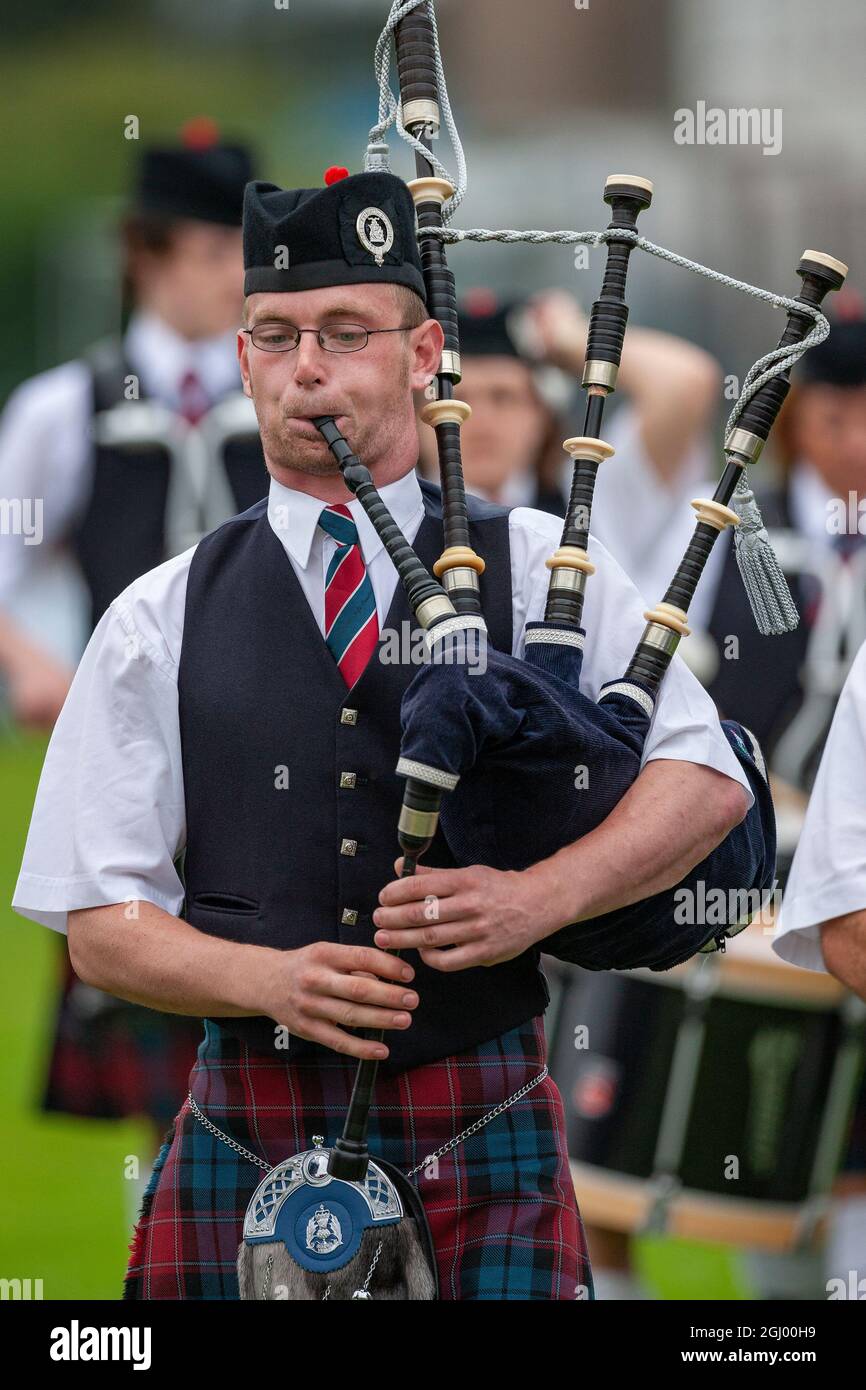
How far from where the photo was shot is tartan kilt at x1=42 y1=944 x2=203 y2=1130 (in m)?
5.16

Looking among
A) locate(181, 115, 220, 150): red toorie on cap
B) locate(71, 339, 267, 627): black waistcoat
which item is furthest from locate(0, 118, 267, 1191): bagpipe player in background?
locate(181, 115, 220, 150): red toorie on cap

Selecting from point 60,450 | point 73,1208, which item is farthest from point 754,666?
point 73,1208

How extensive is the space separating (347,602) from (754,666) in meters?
2.85

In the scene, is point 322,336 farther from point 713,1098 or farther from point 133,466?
point 133,466

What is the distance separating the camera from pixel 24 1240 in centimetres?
505

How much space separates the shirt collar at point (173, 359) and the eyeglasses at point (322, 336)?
266 centimetres

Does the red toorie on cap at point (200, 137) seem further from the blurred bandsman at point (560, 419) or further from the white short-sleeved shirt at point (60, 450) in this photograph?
the blurred bandsman at point (560, 419)

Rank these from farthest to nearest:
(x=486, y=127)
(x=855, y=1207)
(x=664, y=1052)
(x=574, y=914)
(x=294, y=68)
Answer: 1. (x=294, y=68)
2. (x=486, y=127)
3. (x=855, y=1207)
4. (x=664, y=1052)
5. (x=574, y=914)

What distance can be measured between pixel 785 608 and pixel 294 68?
11203 mm

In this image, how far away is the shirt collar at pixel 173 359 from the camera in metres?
5.12

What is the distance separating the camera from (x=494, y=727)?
7.48 feet

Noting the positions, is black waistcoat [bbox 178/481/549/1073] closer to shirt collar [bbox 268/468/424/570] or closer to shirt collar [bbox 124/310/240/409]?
shirt collar [bbox 268/468/424/570]
